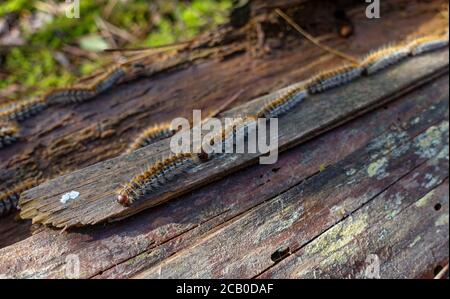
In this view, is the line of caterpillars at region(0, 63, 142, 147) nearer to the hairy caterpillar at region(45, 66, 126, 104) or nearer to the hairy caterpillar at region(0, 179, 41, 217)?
the hairy caterpillar at region(45, 66, 126, 104)

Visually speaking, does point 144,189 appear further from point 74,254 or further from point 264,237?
point 264,237

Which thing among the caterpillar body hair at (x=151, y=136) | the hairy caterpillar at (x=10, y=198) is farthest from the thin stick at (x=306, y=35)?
the hairy caterpillar at (x=10, y=198)

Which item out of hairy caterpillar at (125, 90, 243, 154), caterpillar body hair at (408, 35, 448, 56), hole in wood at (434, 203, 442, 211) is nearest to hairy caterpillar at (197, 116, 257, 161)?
hairy caterpillar at (125, 90, 243, 154)

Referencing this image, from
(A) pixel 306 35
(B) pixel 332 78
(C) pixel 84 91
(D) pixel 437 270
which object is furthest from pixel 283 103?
(C) pixel 84 91

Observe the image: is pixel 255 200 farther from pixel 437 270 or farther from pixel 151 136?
pixel 437 270
